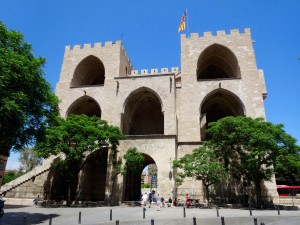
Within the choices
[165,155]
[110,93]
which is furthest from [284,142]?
[110,93]

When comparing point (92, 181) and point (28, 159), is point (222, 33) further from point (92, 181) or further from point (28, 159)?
point (28, 159)

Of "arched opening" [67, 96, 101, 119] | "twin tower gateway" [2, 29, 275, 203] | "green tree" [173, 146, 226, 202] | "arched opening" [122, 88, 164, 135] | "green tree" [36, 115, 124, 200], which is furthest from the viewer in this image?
"arched opening" [122, 88, 164, 135]

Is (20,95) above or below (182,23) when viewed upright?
below

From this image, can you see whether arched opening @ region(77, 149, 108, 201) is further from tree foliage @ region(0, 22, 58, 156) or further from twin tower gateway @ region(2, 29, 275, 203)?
tree foliage @ region(0, 22, 58, 156)

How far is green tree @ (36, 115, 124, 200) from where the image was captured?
17.8 meters

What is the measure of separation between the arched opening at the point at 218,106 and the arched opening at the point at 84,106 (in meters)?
13.0

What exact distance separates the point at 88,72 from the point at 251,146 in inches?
885

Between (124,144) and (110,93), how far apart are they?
6.90 meters

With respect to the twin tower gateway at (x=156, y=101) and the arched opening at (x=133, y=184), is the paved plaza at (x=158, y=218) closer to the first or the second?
the twin tower gateway at (x=156, y=101)

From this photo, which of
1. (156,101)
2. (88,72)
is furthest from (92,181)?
(88,72)

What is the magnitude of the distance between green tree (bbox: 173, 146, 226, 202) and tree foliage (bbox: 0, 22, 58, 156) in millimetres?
10066

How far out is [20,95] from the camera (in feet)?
33.4

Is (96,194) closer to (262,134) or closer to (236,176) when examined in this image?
(236,176)

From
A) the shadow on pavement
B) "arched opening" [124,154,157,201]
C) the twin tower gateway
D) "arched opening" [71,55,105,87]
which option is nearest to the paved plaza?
the shadow on pavement
